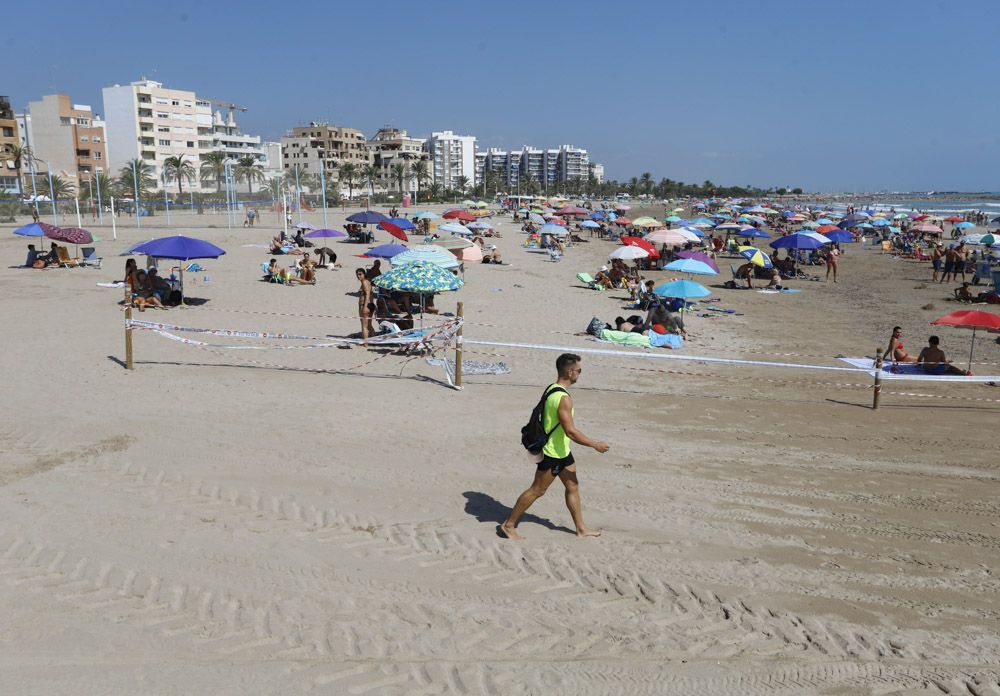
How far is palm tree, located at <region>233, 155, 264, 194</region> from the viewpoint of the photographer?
83.1 m

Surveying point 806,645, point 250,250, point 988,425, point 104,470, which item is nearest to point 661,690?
point 806,645

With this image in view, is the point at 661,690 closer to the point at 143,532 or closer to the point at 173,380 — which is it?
the point at 143,532

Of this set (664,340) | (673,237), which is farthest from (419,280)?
(673,237)

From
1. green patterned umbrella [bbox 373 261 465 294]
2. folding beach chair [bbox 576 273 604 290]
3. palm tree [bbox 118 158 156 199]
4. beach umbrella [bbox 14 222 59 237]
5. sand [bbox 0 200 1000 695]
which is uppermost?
palm tree [bbox 118 158 156 199]

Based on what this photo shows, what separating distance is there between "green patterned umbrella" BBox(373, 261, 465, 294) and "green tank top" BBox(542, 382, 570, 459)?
21.5 feet

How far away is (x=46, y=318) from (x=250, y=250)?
48.1 ft

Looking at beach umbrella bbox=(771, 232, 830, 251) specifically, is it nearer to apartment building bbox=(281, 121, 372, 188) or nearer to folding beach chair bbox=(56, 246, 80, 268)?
folding beach chair bbox=(56, 246, 80, 268)

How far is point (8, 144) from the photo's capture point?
72.6 metres

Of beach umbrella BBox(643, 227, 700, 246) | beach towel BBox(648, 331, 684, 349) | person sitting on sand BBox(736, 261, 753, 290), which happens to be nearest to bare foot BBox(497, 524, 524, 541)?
beach towel BBox(648, 331, 684, 349)

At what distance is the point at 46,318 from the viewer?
1412 cm

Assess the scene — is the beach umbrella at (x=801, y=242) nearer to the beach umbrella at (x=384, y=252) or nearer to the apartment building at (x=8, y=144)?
the beach umbrella at (x=384, y=252)

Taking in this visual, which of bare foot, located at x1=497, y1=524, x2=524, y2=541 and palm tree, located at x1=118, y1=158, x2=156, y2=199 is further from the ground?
palm tree, located at x1=118, y1=158, x2=156, y2=199

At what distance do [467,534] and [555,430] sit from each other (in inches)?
44.1

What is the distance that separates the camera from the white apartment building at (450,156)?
546ft
